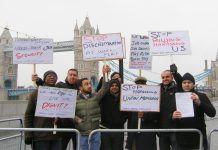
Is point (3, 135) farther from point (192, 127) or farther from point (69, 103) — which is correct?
point (192, 127)

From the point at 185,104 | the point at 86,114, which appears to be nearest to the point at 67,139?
the point at 86,114

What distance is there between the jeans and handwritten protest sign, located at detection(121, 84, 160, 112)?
2.08ft

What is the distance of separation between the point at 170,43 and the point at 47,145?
11.6 ft

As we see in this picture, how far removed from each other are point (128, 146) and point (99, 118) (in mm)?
674

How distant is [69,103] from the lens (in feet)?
21.8

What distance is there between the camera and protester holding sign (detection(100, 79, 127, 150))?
22.8 feet

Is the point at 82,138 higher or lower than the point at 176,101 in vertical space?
lower

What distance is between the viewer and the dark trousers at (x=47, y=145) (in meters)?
6.40

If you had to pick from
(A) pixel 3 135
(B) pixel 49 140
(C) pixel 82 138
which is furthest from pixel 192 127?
(A) pixel 3 135

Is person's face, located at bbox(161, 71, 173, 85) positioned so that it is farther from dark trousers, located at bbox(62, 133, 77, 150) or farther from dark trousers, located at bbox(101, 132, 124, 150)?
dark trousers, located at bbox(62, 133, 77, 150)

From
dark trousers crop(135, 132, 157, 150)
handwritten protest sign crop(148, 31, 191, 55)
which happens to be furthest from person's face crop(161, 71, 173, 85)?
handwritten protest sign crop(148, 31, 191, 55)

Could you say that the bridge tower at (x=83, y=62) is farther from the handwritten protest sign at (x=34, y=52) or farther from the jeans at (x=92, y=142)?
the jeans at (x=92, y=142)

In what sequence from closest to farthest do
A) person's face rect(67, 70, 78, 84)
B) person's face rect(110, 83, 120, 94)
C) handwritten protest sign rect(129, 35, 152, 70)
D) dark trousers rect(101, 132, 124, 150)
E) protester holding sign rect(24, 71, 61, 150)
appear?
protester holding sign rect(24, 71, 61, 150) → dark trousers rect(101, 132, 124, 150) → person's face rect(110, 83, 120, 94) → person's face rect(67, 70, 78, 84) → handwritten protest sign rect(129, 35, 152, 70)

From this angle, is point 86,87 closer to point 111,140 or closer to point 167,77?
point 111,140
